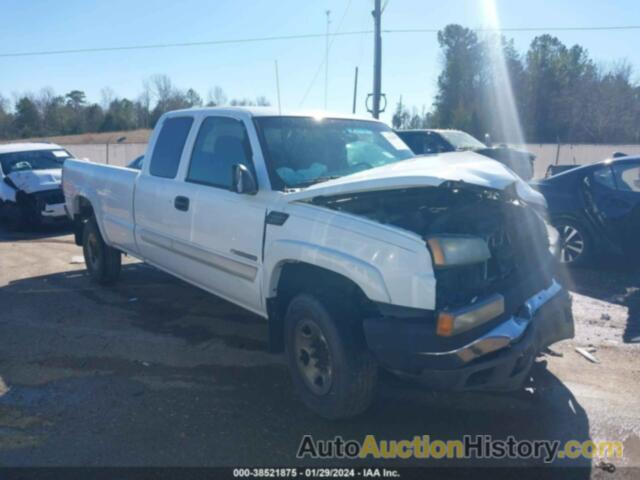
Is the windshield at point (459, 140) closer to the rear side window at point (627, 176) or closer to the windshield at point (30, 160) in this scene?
the rear side window at point (627, 176)

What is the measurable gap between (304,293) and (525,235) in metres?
1.53

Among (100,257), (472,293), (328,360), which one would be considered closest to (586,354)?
(472,293)

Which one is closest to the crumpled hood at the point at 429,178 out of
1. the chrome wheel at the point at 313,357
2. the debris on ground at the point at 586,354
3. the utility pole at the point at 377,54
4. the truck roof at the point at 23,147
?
the chrome wheel at the point at 313,357

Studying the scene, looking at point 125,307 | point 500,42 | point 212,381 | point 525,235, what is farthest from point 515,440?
point 500,42

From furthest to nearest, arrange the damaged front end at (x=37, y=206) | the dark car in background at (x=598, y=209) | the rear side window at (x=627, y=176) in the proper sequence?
the damaged front end at (x=37, y=206) → the rear side window at (x=627, y=176) → the dark car in background at (x=598, y=209)

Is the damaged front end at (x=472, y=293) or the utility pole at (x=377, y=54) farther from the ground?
the utility pole at (x=377, y=54)

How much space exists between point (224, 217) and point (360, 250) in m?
1.53

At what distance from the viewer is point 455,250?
313cm

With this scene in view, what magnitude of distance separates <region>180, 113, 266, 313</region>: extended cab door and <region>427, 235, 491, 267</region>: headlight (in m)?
1.42

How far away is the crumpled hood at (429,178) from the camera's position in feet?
10.7

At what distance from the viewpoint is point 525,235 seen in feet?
12.3

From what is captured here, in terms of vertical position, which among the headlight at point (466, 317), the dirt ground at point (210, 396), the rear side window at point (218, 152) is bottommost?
the dirt ground at point (210, 396)

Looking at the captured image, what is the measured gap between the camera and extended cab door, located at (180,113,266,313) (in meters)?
4.20

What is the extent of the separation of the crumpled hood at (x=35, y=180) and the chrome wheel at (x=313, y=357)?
29.9 feet
